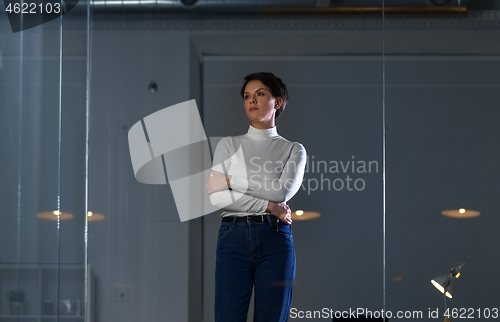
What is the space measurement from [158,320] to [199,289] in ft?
0.92

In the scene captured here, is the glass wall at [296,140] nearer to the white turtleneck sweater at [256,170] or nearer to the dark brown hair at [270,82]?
the dark brown hair at [270,82]

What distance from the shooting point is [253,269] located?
2.36 metres

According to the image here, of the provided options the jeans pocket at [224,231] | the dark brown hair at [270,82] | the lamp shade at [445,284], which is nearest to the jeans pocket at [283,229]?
the jeans pocket at [224,231]

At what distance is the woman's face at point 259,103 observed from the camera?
265cm

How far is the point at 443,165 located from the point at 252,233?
50.6 inches

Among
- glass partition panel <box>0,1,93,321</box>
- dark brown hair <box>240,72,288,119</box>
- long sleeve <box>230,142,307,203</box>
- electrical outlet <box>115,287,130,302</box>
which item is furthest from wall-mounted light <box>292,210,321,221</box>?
glass partition panel <box>0,1,93,321</box>

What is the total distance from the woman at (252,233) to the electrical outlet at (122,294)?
2.66 feet

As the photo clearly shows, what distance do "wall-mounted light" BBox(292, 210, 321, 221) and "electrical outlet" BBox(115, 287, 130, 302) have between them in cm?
98

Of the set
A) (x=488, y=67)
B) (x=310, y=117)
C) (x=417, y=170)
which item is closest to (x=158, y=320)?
(x=310, y=117)

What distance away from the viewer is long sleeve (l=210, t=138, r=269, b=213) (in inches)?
92.2

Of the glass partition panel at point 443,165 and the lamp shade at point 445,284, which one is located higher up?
Answer: the glass partition panel at point 443,165

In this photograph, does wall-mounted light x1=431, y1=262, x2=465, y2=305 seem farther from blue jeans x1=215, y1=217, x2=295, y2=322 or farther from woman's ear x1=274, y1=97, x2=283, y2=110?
woman's ear x1=274, y1=97, x2=283, y2=110

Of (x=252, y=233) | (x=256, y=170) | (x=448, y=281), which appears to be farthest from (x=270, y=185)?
(x=448, y=281)

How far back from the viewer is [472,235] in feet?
9.90
